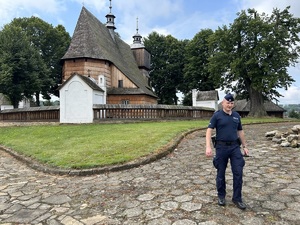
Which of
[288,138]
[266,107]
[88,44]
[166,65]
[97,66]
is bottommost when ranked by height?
[288,138]

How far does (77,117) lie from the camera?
18.8 meters

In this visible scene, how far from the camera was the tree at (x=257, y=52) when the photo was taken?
28.3m

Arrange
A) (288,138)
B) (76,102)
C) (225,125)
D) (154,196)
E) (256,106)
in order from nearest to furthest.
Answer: (225,125) → (154,196) → (288,138) → (76,102) → (256,106)

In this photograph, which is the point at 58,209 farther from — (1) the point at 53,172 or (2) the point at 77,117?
(2) the point at 77,117

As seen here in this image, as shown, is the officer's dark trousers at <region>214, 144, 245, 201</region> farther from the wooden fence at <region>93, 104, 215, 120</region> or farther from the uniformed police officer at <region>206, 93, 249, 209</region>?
the wooden fence at <region>93, 104, 215, 120</region>

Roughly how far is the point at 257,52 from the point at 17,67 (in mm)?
26231

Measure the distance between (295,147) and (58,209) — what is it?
27.4ft

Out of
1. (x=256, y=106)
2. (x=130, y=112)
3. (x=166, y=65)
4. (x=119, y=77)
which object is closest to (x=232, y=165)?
(x=130, y=112)

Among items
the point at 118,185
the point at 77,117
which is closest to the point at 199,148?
the point at 118,185

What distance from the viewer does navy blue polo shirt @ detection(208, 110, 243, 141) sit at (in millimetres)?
4230

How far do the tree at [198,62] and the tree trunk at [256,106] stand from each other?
13.2m

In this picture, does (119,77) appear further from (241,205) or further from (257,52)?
(241,205)

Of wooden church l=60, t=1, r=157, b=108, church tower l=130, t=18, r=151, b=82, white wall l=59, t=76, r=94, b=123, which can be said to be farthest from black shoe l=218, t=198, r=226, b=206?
church tower l=130, t=18, r=151, b=82

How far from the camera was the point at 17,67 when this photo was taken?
2466cm
